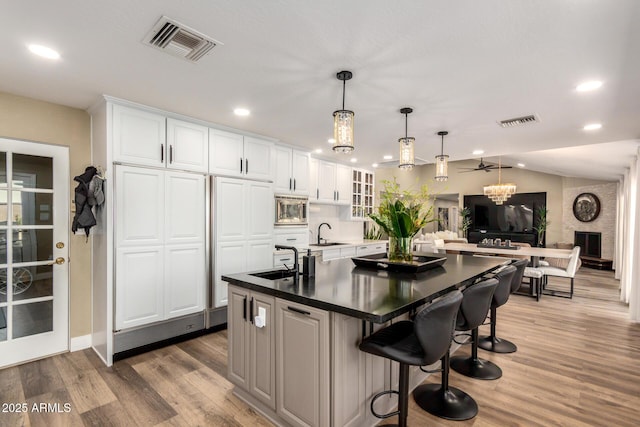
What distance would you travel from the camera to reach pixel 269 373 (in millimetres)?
2055

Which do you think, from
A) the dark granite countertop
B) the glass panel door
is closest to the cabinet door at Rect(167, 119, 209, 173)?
the glass panel door

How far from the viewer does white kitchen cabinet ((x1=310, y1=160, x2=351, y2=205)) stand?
5.50 metres

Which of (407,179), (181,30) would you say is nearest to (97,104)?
(181,30)

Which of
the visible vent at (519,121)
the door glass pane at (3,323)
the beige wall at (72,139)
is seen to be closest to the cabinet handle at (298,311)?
the beige wall at (72,139)

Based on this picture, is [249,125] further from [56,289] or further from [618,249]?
[618,249]

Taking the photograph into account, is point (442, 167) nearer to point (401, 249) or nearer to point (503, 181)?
point (401, 249)

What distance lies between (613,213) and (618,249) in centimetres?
159

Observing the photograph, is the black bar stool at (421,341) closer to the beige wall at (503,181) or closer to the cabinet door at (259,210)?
the cabinet door at (259,210)

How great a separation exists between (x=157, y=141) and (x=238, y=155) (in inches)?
37.8

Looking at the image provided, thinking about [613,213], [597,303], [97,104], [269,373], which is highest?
[97,104]

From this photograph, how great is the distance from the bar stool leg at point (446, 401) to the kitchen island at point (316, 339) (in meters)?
0.18

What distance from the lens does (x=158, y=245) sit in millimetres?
3188

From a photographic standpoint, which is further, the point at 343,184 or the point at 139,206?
the point at 343,184

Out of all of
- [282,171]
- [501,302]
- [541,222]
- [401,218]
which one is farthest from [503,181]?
[401,218]
